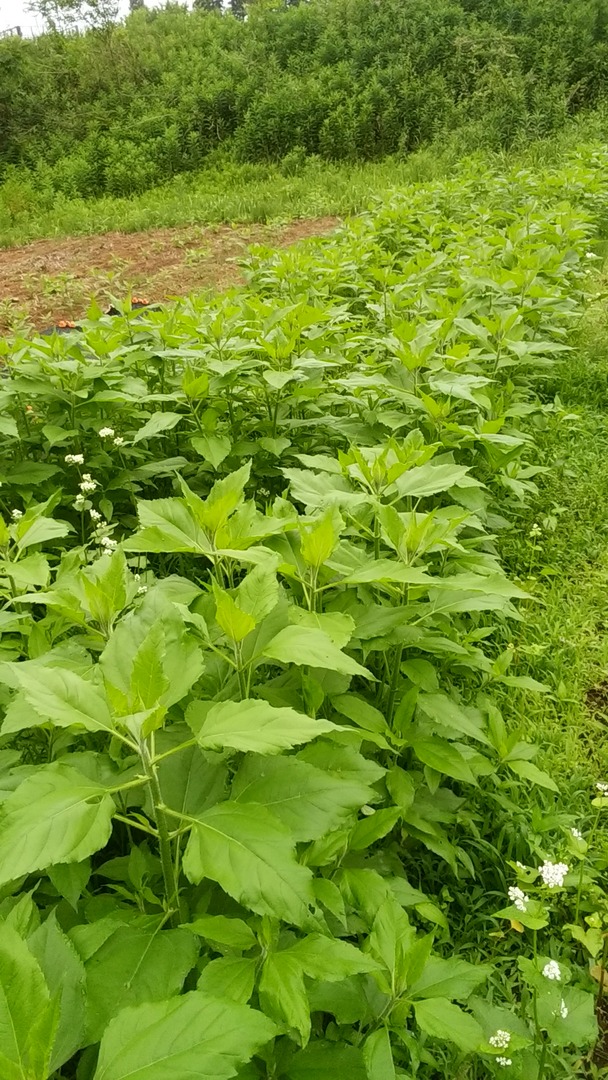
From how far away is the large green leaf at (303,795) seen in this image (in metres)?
1.19

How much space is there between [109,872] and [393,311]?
12.0ft

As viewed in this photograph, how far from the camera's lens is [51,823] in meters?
1.05

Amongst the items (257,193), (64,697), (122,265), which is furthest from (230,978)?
(257,193)

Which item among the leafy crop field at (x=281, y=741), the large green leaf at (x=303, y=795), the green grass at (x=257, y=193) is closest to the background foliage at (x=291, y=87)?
the green grass at (x=257, y=193)

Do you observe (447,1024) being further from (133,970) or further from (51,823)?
(51,823)

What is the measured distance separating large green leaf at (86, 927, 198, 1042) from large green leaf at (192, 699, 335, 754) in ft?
1.16

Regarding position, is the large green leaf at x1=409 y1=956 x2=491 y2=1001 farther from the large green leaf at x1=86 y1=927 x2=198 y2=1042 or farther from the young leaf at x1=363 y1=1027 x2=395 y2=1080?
the large green leaf at x1=86 y1=927 x2=198 y2=1042

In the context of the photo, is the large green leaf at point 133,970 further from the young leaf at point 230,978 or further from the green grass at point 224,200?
the green grass at point 224,200

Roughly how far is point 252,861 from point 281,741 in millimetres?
171

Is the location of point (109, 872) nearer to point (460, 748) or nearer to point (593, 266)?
point (460, 748)

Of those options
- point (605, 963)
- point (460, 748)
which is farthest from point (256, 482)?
point (605, 963)

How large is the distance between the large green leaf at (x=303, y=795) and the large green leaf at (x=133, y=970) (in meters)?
0.25

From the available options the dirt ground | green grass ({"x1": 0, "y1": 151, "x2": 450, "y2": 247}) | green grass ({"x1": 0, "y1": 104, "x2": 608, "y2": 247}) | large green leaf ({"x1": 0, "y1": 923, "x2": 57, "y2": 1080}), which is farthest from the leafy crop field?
green grass ({"x1": 0, "y1": 151, "x2": 450, "y2": 247})

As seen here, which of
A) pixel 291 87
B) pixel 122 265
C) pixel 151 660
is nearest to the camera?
pixel 151 660
